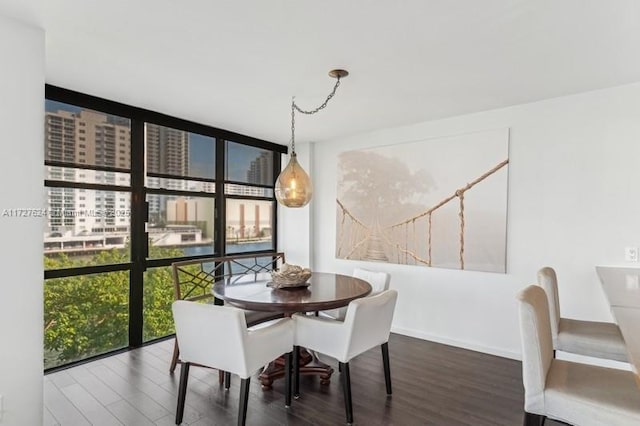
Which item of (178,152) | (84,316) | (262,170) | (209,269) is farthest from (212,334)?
(262,170)

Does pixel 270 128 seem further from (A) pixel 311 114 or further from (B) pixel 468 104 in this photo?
(B) pixel 468 104

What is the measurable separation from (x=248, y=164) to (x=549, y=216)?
3.51 metres

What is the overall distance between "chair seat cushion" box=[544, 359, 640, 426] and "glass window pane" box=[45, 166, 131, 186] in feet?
12.0

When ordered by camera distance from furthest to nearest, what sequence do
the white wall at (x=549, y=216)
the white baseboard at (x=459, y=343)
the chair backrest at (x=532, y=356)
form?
1. the white baseboard at (x=459, y=343)
2. the white wall at (x=549, y=216)
3. the chair backrest at (x=532, y=356)

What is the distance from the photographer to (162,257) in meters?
3.85

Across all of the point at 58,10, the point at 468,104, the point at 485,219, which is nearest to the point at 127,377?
the point at 58,10

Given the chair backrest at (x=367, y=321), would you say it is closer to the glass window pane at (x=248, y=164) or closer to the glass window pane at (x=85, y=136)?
the glass window pane at (x=85, y=136)

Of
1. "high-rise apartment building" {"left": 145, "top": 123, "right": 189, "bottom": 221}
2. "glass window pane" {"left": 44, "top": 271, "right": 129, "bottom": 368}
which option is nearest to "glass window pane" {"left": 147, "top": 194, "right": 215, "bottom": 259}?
"high-rise apartment building" {"left": 145, "top": 123, "right": 189, "bottom": 221}

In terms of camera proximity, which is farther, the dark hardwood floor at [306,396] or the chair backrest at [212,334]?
the dark hardwood floor at [306,396]

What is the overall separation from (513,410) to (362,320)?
1244 millimetres

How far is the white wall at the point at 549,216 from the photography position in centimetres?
294

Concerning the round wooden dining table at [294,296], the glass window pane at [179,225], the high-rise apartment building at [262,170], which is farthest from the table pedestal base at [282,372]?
the high-rise apartment building at [262,170]

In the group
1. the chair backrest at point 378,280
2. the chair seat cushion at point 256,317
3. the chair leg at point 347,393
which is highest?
the chair backrest at point 378,280

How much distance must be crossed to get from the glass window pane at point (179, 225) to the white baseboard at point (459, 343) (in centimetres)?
248
